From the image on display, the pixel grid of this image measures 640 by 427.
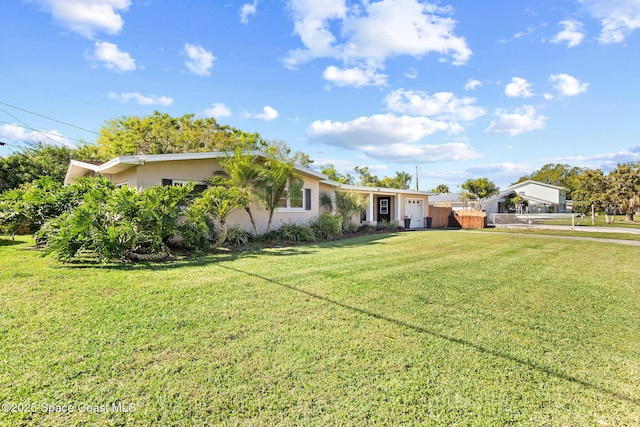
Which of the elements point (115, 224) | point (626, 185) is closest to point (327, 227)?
point (115, 224)

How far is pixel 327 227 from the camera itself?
44.7 feet

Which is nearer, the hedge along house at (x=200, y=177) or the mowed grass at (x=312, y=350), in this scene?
the mowed grass at (x=312, y=350)

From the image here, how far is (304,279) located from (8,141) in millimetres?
29658

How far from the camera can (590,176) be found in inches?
1034

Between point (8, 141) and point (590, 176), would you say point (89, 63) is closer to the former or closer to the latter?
point (8, 141)

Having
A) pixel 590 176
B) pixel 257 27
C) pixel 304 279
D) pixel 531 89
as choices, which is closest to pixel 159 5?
pixel 257 27

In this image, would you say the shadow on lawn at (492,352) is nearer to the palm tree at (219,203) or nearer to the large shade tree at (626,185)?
the palm tree at (219,203)

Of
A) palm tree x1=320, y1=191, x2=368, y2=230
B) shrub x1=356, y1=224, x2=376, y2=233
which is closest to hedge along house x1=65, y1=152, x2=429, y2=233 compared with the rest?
palm tree x1=320, y1=191, x2=368, y2=230

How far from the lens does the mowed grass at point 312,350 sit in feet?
7.15

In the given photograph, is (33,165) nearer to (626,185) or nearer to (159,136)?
(159,136)

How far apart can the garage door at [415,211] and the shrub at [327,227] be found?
10.0 meters

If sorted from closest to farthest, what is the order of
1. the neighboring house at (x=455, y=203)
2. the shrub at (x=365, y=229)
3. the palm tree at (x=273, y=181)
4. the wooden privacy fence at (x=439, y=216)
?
the palm tree at (x=273, y=181) < the shrub at (x=365, y=229) < the wooden privacy fence at (x=439, y=216) < the neighboring house at (x=455, y=203)

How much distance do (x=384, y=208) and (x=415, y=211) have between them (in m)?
2.40

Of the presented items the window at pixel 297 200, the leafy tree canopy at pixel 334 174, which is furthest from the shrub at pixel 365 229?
the leafy tree canopy at pixel 334 174
